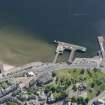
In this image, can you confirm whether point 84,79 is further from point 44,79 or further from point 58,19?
point 58,19

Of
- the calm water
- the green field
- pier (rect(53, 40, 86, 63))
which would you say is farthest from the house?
pier (rect(53, 40, 86, 63))

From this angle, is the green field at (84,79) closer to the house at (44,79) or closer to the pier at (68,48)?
the house at (44,79)

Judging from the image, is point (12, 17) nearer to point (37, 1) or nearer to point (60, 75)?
point (37, 1)

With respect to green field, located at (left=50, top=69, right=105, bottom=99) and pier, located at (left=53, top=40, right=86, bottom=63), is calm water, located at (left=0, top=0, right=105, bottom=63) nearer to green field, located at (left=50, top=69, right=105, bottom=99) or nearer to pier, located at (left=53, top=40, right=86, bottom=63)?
pier, located at (left=53, top=40, right=86, bottom=63)

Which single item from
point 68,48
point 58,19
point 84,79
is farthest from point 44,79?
point 58,19

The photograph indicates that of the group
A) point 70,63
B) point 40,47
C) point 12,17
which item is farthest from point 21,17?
point 70,63

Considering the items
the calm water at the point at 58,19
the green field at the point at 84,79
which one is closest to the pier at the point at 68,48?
the calm water at the point at 58,19

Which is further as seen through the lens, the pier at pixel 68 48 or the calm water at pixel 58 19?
the calm water at pixel 58 19

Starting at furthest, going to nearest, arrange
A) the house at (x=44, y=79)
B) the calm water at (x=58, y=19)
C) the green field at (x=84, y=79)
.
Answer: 1. the calm water at (x=58, y=19)
2. the house at (x=44, y=79)
3. the green field at (x=84, y=79)
